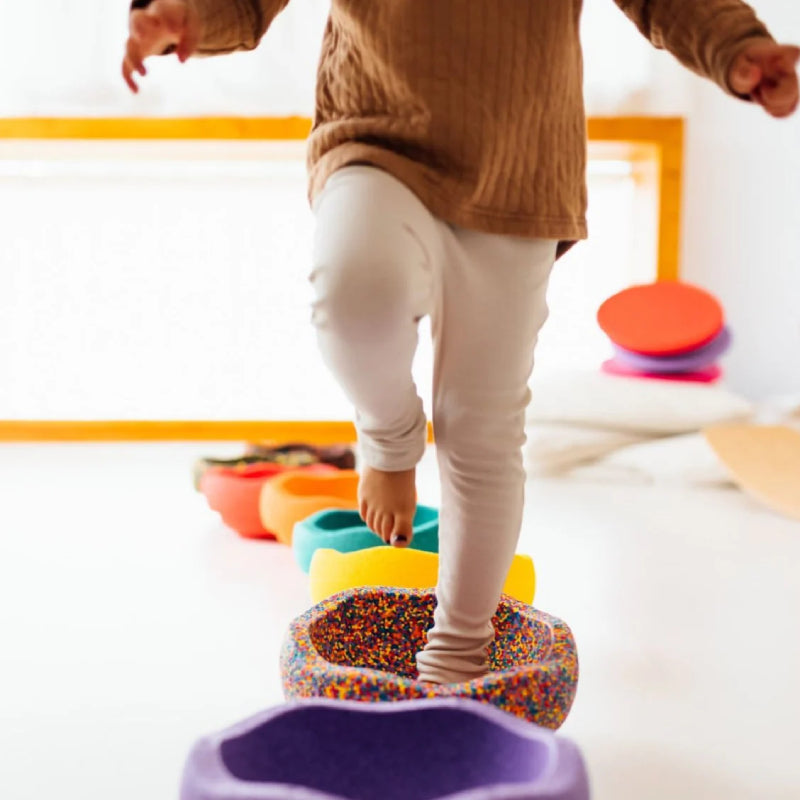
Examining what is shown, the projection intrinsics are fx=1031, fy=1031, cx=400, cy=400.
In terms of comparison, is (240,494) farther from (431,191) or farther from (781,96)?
(781,96)

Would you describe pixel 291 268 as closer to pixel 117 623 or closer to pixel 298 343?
pixel 298 343

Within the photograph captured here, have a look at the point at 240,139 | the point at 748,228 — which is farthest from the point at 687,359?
the point at 240,139

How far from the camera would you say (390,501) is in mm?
724

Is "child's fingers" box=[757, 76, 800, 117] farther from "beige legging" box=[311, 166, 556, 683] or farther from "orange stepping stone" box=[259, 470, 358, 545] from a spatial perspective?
"orange stepping stone" box=[259, 470, 358, 545]

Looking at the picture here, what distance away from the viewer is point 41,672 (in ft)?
2.87

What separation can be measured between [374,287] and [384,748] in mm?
256

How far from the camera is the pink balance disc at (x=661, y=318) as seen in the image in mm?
1917

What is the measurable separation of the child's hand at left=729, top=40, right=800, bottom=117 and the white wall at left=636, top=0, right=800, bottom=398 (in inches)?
76.2

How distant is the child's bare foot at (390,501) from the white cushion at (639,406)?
3.71 feet

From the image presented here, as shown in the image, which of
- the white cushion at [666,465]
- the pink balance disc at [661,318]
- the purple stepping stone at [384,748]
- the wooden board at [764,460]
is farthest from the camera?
the pink balance disc at [661,318]

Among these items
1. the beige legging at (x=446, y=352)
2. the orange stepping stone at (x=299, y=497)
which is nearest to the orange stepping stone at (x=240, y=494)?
the orange stepping stone at (x=299, y=497)

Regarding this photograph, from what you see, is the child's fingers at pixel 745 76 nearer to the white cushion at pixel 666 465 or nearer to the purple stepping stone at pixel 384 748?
the purple stepping stone at pixel 384 748

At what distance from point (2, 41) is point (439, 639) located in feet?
6.34

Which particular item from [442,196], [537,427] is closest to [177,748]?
[442,196]
